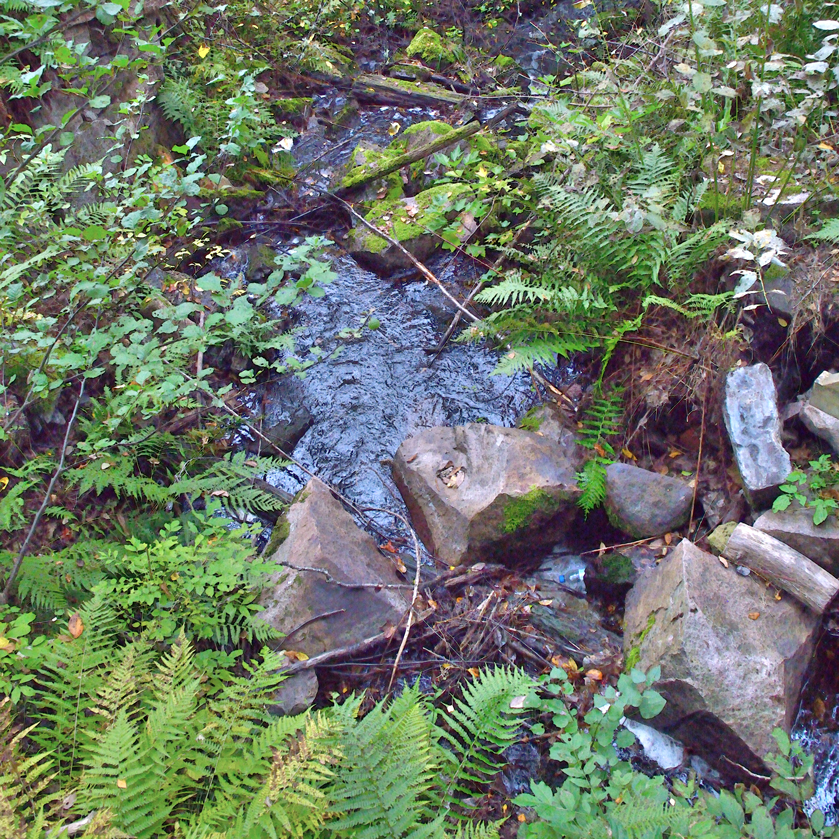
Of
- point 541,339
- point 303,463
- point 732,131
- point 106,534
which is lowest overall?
point 303,463

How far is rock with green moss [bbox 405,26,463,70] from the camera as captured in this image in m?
8.32

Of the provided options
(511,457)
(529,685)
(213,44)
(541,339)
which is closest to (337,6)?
(213,44)

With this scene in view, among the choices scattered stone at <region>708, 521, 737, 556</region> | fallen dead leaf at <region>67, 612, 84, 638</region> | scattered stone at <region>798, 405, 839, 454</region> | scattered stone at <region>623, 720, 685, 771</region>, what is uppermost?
scattered stone at <region>798, 405, 839, 454</region>

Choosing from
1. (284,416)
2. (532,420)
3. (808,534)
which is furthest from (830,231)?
(284,416)

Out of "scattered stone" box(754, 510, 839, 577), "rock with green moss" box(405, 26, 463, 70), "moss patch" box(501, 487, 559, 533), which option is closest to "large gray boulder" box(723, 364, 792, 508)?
"scattered stone" box(754, 510, 839, 577)

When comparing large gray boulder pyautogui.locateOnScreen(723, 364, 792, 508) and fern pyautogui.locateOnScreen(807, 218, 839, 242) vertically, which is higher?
fern pyautogui.locateOnScreen(807, 218, 839, 242)

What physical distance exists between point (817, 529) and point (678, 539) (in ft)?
2.46

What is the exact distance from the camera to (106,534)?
3834 millimetres

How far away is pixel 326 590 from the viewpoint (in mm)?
3498

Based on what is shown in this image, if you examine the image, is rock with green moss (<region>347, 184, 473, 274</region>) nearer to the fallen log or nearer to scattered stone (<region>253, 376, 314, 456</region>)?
scattered stone (<region>253, 376, 314, 456</region>)

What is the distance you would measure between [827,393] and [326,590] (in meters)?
2.92

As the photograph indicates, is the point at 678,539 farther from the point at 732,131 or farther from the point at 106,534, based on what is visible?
the point at 106,534

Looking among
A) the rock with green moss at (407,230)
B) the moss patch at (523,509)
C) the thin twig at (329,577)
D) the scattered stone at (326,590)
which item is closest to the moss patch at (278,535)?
the scattered stone at (326,590)

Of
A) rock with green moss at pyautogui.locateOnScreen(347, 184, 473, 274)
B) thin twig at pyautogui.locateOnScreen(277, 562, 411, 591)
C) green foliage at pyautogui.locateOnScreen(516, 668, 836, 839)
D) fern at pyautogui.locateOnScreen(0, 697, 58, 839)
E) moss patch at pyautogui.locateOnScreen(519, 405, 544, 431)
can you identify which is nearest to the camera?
fern at pyautogui.locateOnScreen(0, 697, 58, 839)
